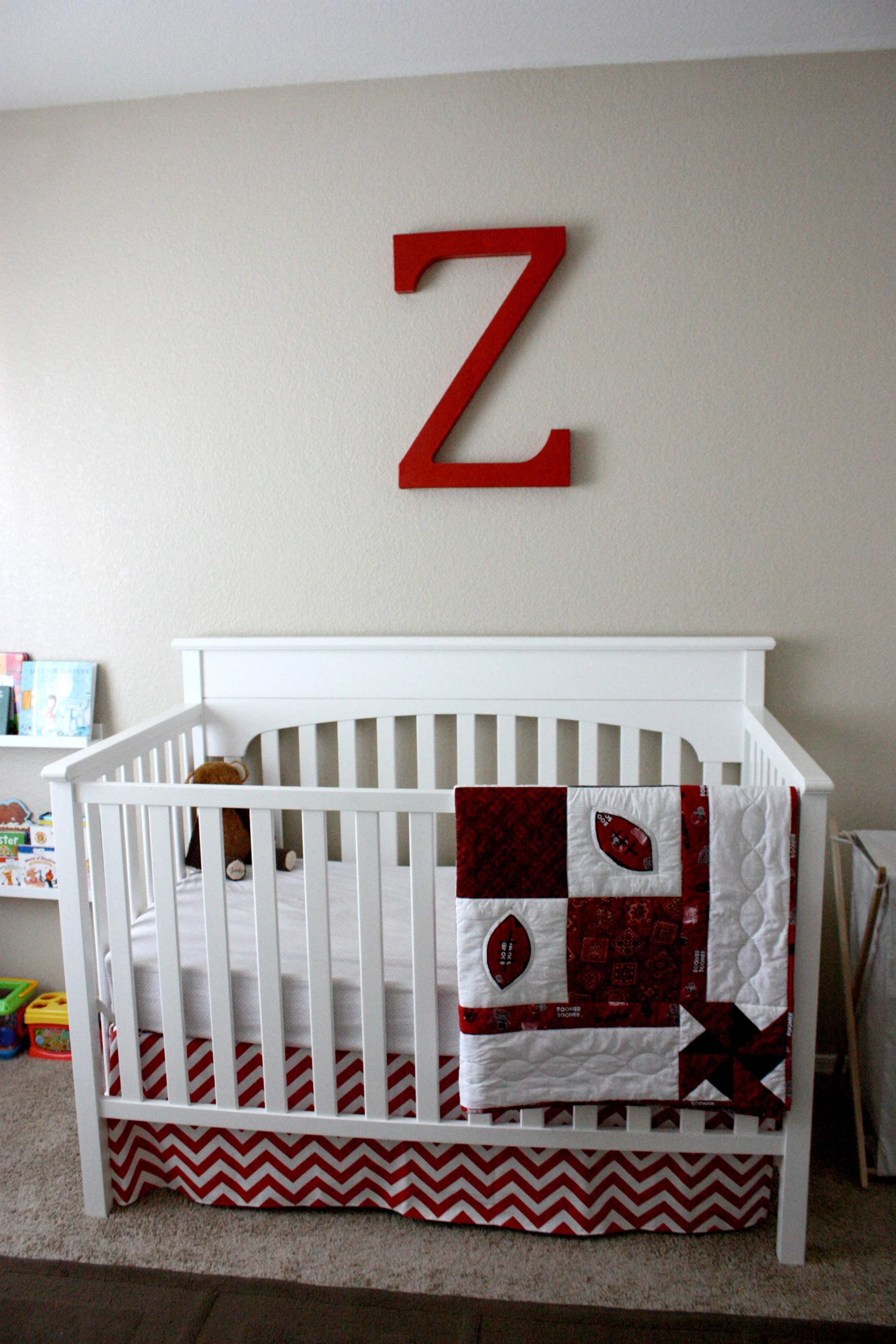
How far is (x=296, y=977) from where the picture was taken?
151 centimetres

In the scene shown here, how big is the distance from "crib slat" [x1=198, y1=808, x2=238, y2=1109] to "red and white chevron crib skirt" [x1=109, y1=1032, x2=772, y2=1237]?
47mm

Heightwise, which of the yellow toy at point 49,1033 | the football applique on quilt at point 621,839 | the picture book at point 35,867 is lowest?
the yellow toy at point 49,1033

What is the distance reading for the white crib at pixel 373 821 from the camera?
1.42 meters

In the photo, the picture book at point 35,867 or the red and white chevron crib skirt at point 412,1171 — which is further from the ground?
the picture book at point 35,867

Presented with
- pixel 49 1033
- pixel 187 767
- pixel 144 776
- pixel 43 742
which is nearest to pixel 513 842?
pixel 144 776

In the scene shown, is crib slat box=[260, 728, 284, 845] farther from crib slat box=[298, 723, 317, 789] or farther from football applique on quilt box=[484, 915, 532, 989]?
football applique on quilt box=[484, 915, 532, 989]

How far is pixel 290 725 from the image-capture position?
2.03 metres

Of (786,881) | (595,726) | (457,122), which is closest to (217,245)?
(457,122)

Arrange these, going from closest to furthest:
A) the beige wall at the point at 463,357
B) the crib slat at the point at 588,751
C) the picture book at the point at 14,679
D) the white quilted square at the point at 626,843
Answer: the white quilted square at the point at 626,843, the beige wall at the point at 463,357, the crib slat at the point at 588,751, the picture book at the point at 14,679

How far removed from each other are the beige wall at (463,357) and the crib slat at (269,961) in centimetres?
70

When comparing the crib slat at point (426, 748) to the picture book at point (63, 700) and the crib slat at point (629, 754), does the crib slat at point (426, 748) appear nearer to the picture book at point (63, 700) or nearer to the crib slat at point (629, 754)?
the crib slat at point (629, 754)

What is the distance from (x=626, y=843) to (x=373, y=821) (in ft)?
1.25

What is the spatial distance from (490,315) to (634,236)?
325 mm

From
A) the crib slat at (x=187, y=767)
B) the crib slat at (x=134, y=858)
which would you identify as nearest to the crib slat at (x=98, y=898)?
the crib slat at (x=134, y=858)
